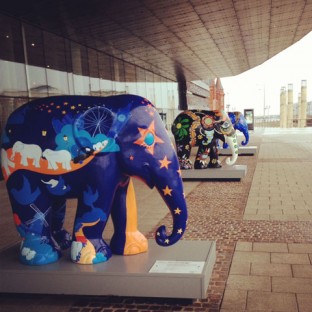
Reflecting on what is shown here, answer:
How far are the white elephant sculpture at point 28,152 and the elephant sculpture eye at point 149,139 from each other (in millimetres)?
903

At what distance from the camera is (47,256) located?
3486mm

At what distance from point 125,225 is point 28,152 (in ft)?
3.69

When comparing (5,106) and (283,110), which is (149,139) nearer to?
(5,106)

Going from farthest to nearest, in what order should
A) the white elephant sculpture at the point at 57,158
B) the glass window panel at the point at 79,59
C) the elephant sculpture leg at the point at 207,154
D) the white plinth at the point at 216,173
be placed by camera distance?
1. the glass window panel at the point at 79,59
2. the elephant sculpture leg at the point at 207,154
3. the white plinth at the point at 216,173
4. the white elephant sculpture at the point at 57,158

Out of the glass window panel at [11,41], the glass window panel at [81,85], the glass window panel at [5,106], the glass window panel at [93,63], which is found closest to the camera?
the glass window panel at [5,106]

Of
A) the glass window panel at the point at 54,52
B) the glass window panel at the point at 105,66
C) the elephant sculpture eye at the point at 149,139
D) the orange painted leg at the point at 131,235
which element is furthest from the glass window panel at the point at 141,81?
the elephant sculpture eye at the point at 149,139

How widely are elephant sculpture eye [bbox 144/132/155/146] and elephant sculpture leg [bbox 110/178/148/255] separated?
1.76 ft

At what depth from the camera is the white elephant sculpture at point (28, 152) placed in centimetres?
328

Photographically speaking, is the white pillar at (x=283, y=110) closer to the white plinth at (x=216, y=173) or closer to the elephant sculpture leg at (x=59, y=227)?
the white plinth at (x=216, y=173)

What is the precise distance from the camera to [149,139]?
327cm

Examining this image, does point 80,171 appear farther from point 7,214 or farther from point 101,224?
point 7,214

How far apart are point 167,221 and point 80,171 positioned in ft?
10.1

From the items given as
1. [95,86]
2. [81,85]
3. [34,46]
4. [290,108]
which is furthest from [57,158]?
[290,108]

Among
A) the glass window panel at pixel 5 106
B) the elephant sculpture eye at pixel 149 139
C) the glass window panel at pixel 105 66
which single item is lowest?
the elephant sculpture eye at pixel 149 139
